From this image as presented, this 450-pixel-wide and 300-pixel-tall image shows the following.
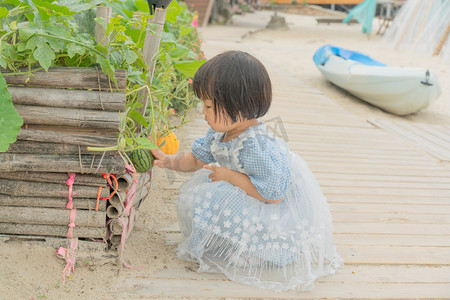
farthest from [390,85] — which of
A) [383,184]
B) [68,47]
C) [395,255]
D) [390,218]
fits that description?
[68,47]

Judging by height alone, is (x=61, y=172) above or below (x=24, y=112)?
below

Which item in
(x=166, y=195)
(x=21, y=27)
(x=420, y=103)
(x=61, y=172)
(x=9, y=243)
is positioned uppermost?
(x=21, y=27)

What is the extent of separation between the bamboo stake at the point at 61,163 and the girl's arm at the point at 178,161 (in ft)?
1.03

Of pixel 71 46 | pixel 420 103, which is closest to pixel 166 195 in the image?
pixel 71 46

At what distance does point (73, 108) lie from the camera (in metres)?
1.87

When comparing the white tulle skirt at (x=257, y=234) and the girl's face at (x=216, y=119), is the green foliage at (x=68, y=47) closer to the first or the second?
the girl's face at (x=216, y=119)

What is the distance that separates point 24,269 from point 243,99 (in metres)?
1.04

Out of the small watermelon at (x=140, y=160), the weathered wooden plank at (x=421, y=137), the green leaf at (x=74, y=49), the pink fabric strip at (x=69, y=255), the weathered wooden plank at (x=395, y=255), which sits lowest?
the weathered wooden plank at (x=421, y=137)

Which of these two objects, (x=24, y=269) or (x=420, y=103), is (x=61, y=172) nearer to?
(x=24, y=269)

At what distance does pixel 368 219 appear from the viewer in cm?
276

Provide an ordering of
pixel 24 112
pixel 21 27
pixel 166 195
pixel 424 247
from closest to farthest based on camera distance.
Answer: pixel 21 27 → pixel 24 112 → pixel 424 247 → pixel 166 195

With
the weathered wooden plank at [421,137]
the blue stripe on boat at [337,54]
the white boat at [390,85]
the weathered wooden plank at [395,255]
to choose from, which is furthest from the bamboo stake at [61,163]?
the blue stripe on boat at [337,54]

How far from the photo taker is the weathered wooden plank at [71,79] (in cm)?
181

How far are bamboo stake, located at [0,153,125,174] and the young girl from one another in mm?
368
